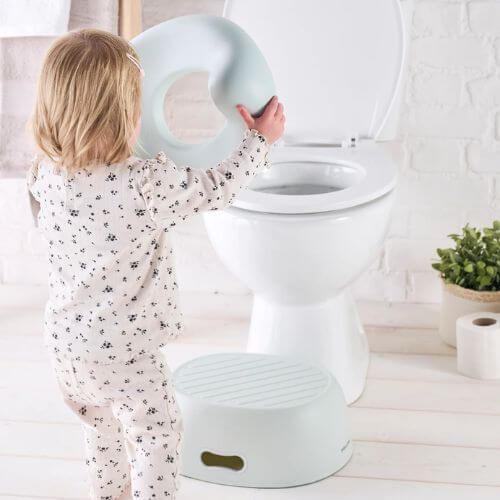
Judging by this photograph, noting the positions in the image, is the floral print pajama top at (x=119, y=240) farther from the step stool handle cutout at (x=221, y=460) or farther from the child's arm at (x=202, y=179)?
the step stool handle cutout at (x=221, y=460)

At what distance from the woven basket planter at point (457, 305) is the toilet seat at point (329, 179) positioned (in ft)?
1.20

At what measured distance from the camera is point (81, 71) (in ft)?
3.49

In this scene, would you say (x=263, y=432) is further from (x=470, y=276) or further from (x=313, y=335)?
(x=470, y=276)

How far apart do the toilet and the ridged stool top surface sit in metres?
0.08

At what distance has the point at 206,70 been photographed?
4.05 feet

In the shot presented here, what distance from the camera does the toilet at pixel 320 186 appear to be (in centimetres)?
157

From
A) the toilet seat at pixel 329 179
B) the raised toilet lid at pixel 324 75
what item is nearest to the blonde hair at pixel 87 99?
the toilet seat at pixel 329 179

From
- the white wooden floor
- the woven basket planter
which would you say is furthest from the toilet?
the woven basket planter

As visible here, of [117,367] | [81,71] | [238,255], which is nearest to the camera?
[81,71]

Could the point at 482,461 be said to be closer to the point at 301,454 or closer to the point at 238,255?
the point at 301,454

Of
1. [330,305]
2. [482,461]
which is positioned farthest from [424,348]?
[482,461]

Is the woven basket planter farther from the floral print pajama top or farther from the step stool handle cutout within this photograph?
the floral print pajama top

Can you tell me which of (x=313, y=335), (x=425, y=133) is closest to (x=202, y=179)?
(x=313, y=335)

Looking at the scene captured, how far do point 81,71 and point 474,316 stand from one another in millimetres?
1089
